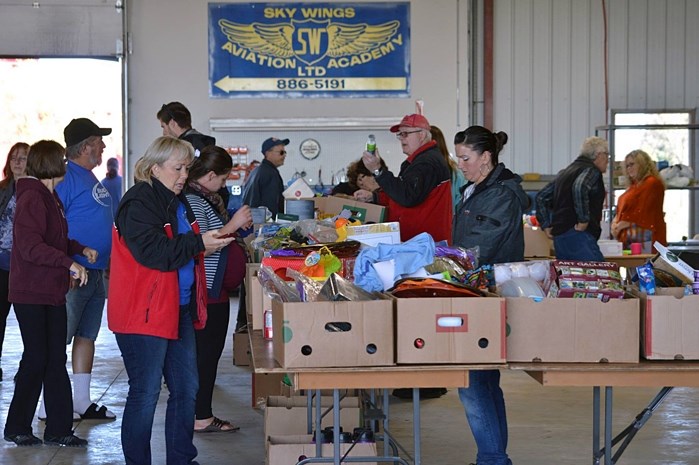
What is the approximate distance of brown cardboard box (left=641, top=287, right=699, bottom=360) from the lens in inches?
129

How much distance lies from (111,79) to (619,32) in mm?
5620

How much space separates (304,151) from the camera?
11039 millimetres

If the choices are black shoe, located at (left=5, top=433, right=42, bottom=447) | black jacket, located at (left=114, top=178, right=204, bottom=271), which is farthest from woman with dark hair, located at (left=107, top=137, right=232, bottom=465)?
black shoe, located at (left=5, top=433, right=42, bottom=447)

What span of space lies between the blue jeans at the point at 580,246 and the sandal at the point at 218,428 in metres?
2.92

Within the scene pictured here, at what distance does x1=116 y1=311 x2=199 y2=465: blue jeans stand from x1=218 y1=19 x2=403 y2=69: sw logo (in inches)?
292

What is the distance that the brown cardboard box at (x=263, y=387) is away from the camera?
19.0ft

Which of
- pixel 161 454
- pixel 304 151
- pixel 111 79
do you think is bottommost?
pixel 161 454

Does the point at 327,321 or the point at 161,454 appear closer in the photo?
the point at 327,321

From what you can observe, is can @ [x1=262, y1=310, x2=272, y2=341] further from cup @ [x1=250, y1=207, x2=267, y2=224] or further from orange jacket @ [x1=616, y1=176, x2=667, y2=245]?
orange jacket @ [x1=616, y1=176, x2=667, y2=245]

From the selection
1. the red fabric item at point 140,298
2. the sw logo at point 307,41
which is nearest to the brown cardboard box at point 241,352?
the red fabric item at point 140,298

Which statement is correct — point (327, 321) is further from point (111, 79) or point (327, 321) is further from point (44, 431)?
point (111, 79)

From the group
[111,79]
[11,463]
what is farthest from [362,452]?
[111,79]

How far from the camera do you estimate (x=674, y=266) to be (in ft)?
11.8

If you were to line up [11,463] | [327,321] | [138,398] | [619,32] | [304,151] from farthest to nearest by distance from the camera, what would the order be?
[619,32] < [304,151] < [11,463] < [138,398] < [327,321]
